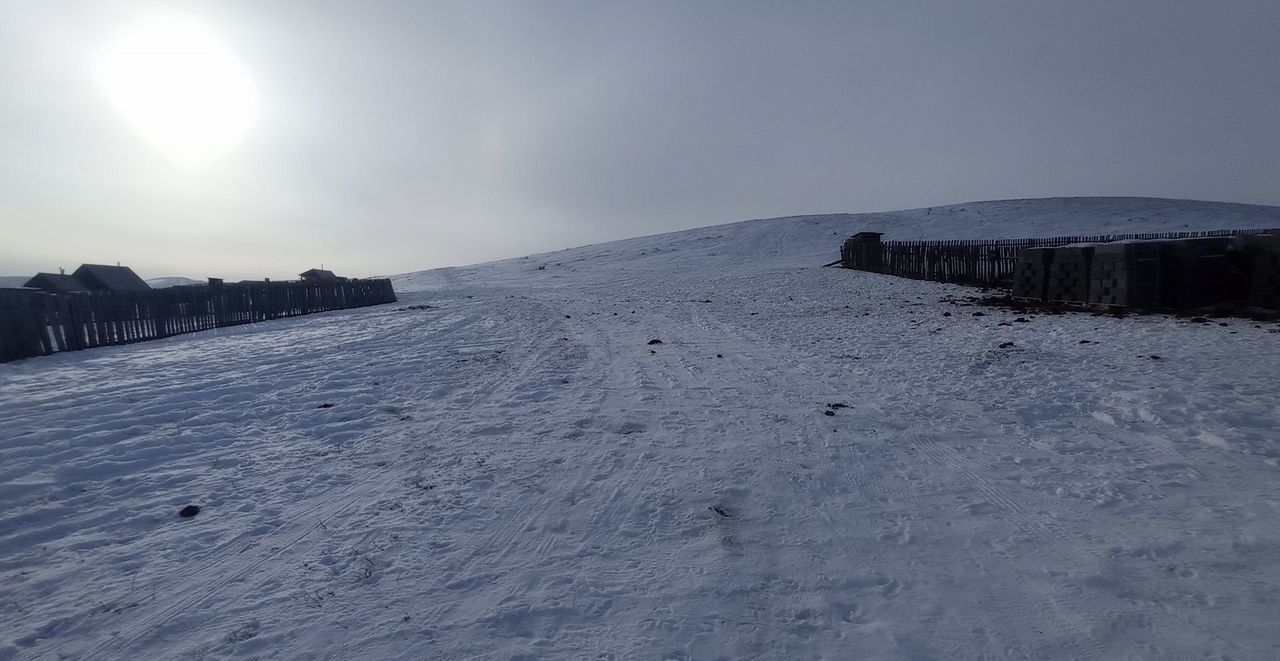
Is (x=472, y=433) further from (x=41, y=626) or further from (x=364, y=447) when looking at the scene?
(x=41, y=626)

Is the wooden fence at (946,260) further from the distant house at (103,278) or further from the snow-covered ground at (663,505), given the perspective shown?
the distant house at (103,278)

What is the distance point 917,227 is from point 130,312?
236 ft

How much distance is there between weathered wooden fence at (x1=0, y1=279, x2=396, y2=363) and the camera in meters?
11.8

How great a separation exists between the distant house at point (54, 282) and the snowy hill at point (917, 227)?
2280 cm

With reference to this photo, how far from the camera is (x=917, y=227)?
69.6m

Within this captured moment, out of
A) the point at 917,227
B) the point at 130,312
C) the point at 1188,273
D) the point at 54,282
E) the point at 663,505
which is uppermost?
the point at 917,227

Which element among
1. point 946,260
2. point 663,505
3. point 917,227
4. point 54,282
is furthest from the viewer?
point 917,227

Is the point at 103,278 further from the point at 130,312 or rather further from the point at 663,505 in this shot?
the point at 663,505

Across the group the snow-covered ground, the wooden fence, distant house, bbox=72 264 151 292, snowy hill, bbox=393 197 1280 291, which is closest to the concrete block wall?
the snow-covered ground

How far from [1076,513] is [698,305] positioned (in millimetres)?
17823

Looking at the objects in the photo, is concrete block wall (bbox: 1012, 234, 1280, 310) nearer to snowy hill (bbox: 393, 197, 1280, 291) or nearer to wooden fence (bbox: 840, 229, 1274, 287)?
wooden fence (bbox: 840, 229, 1274, 287)

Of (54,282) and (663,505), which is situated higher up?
(54,282)

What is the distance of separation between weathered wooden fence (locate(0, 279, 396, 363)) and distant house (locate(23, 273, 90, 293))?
49.4 feet

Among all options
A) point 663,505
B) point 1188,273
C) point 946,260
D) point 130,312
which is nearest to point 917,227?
point 946,260
